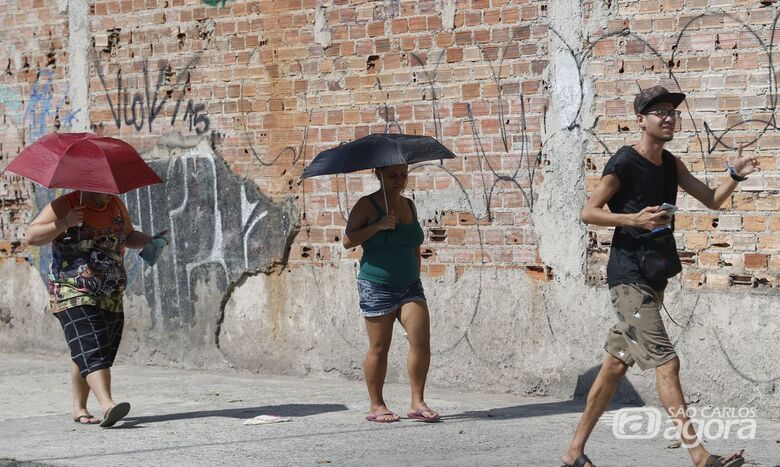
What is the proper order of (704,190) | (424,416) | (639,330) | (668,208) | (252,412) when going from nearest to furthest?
1. (668,208)
2. (639,330)
3. (704,190)
4. (424,416)
5. (252,412)

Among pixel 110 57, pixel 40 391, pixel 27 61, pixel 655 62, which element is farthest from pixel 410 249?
pixel 27 61

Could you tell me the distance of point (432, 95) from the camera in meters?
8.69

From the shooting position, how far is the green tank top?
24.6 feet

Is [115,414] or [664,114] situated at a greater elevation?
[664,114]

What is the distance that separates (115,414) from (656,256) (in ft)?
10.9

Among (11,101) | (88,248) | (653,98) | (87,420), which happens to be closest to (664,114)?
(653,98)

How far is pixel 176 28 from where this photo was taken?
32.4 ft

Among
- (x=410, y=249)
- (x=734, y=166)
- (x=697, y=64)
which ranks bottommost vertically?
(x=410, y=249)

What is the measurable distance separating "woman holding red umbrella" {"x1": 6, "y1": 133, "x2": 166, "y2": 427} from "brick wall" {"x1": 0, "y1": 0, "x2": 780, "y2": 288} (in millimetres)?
1968

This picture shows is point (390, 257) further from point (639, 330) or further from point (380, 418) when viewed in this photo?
point (639, 330)

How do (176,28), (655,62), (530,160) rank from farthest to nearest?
1. (176,28)
2. (530,160)
3. (655,62)

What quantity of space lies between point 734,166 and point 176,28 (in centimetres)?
534

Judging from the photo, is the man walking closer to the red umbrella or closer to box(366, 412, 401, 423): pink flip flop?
box(366, 412, 401, 423): pink flip flop

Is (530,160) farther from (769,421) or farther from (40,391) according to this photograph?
(40,391)
